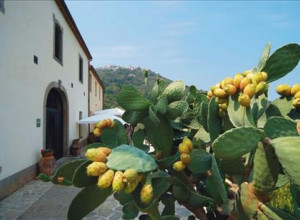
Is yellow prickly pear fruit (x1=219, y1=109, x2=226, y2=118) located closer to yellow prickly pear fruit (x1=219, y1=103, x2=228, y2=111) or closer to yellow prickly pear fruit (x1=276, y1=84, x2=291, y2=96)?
yellow prickly pear fruit (x1=219, y1=103, x2=228, y2=111)

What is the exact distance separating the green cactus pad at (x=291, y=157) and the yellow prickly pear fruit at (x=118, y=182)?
1.84 ft

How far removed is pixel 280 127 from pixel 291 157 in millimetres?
154

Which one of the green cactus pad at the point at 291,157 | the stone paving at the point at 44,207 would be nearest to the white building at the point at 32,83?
the stone paving at the point at 44,207

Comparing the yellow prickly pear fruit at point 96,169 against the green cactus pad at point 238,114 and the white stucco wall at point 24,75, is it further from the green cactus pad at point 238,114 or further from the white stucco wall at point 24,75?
the white stucco wall at point 24,75

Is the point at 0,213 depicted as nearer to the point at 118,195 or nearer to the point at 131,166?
the point at 118,195

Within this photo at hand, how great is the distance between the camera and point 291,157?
2.89 ft

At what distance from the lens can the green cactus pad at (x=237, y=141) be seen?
2.97 ft

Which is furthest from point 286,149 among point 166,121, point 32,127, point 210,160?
point 32,127

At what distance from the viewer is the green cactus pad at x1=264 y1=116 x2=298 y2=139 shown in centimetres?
100

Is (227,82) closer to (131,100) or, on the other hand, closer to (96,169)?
(131,100)

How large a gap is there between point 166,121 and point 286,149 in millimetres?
601

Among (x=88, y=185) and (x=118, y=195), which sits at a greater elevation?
(x=88, y=185)

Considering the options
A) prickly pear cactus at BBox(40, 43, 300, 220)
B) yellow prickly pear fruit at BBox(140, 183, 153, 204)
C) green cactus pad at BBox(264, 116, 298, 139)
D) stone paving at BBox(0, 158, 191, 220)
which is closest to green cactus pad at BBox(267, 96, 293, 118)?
prickly pear cactus at BBox(40, 43, 300, 220)

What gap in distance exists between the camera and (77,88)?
15.1m
